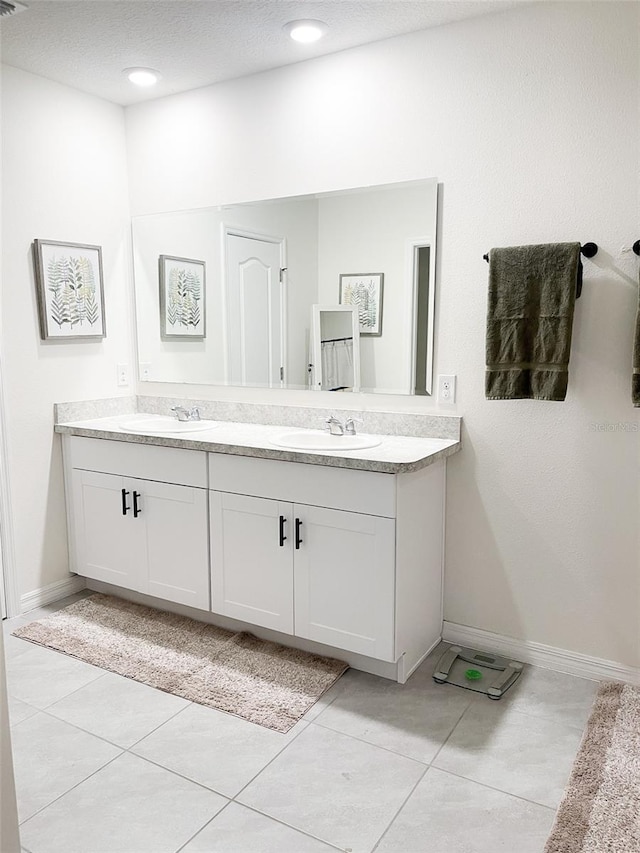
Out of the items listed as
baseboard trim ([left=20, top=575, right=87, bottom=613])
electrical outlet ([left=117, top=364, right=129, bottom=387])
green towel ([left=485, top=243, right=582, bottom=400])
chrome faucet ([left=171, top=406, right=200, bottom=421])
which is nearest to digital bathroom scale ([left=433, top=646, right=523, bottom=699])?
green towel ([left=485, top=243, right=582, bottom=400])

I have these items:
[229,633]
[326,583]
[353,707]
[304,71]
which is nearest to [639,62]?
[304,71]

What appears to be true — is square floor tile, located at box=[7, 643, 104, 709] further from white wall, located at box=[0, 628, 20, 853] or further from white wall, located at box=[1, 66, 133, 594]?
white wall, located at box=[0, 628, 20, 853]

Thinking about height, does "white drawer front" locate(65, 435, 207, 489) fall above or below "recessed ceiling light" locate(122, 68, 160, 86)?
below

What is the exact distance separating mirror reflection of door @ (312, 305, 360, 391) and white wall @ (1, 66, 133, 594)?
3.83 ft

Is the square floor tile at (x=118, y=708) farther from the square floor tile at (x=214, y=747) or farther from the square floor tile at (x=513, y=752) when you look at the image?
the square floor tile at (x=513, y=752)

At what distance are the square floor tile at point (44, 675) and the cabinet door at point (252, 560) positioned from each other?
1.88ft

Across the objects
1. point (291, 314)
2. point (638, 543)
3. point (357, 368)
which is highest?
point (291, 314)

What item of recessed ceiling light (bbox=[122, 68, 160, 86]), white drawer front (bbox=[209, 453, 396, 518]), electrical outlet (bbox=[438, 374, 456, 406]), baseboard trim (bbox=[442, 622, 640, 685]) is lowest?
baseboard trim (bbox=[442, 622, 640, 685])

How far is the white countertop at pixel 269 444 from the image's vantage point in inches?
91.0

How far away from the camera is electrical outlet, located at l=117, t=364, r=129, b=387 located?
3.45 m

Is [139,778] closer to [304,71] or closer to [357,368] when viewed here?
[357,368]

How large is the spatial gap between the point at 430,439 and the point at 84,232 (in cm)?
196

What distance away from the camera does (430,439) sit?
2.69 metres

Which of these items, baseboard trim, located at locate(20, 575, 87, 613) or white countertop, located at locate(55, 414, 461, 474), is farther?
baseboard trim, located at locate(20, 575, 87, 613)
